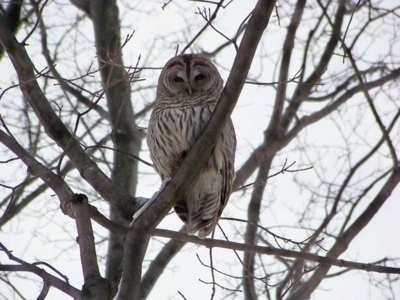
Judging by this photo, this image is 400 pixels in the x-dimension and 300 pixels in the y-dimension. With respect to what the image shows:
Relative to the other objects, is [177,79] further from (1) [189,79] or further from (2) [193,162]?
(2) [193,162]

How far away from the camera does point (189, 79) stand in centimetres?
583

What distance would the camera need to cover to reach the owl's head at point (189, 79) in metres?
5.74

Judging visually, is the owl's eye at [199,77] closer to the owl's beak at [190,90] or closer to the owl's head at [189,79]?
the owl's head at [189,79]

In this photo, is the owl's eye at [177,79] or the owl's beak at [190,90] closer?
the owl's beak at [190,90]

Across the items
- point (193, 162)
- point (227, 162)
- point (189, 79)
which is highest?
point (189, 79)

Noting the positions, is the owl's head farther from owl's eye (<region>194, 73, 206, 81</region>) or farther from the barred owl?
the barred owl

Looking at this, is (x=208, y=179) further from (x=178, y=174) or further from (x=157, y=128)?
(x=178, y=174)

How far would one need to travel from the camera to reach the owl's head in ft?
18.8

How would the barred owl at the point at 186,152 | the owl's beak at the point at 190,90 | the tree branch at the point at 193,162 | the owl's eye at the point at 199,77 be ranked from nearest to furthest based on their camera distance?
1. the tree branch at the point at 193,162
2. the barred owl at the point at 186,152
3. the owl's beak at the point at 190,90
4. the owl's eye at the point at 199,77

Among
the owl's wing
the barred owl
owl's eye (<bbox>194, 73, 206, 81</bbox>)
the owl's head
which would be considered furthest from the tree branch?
owl's eye (<bbox>194, 73, 206, 81</bbox>)

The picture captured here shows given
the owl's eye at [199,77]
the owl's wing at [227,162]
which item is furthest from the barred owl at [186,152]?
the owl's eye at [199,77]

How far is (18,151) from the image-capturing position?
152 inches

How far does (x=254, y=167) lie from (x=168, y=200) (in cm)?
430

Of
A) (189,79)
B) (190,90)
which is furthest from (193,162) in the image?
(189,79)
